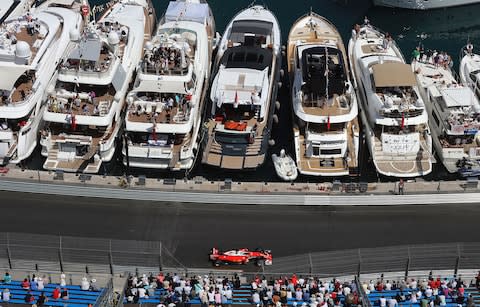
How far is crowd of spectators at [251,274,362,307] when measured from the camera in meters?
37.2

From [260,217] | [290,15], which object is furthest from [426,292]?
[290,15]

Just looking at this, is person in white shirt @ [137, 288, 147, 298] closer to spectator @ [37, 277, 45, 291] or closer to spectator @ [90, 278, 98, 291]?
spectator @ [90, 278, 98, 291]

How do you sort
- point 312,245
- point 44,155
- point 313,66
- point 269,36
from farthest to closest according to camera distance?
point 269,36 → point 313,66 → point 44,155 → point 312,245

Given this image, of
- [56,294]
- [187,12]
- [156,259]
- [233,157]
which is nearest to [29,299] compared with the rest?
[56,294]

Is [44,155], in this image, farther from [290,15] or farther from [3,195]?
[290,15]

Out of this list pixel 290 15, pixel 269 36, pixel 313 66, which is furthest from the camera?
pixel 290 15

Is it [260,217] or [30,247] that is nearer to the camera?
[30,247]

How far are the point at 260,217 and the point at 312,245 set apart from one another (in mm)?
3370

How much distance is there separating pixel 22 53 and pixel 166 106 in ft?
33.0

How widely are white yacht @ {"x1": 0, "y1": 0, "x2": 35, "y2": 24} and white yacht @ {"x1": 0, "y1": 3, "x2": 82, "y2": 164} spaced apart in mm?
4043

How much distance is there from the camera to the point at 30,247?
39.6 meters

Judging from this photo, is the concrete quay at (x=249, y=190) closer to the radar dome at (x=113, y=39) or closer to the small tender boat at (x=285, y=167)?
the small tender boat at (x=285, y=167)

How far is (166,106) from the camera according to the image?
50344mm

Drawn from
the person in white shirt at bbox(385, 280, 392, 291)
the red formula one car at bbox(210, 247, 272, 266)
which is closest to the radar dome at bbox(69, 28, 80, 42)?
the red formula one car at bbox(210, 247, 272, 266)
